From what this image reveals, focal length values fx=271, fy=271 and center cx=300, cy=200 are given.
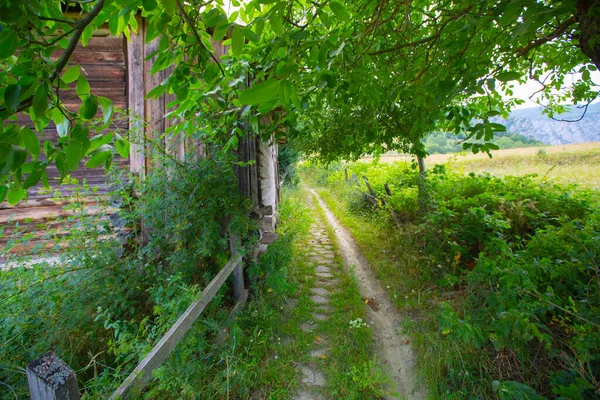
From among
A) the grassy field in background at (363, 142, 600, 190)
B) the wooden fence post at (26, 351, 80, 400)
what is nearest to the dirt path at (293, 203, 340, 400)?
the wooden fence post at (26, 351, 80, 400)

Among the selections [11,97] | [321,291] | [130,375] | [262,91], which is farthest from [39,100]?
[321,291]

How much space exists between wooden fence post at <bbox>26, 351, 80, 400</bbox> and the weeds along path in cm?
254

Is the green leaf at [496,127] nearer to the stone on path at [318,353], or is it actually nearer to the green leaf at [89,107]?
the green leaf at [89,107]

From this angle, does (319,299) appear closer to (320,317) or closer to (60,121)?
(320,317)

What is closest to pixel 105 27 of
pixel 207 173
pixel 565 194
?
Result: pixel 207 173

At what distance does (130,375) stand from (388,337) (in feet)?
8.97

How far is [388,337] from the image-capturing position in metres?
3.28

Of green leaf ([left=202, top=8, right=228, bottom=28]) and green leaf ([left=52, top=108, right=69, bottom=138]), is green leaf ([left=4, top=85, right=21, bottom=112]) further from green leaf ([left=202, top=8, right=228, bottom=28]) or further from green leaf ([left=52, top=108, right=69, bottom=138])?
green leaf ([left=202, top=8, right=228, bottom=28])

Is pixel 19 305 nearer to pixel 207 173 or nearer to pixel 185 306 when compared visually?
pixel 185 306

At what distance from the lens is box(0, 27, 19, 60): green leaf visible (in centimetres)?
71

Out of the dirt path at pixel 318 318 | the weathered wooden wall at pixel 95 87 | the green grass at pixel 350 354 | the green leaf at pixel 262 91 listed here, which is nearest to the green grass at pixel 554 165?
the dirt path at pixel 318 318

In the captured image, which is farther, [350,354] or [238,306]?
[238,306]

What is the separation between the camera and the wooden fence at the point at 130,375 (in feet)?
3.45

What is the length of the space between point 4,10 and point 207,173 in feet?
7.92
